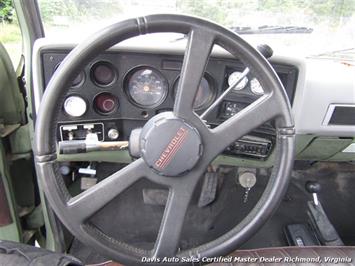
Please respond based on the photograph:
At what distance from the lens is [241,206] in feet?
6.54

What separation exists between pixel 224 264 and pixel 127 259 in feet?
1.48

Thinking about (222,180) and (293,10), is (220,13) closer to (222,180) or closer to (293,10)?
(293,10)

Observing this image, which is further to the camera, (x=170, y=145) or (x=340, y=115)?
(x=340, y=115)

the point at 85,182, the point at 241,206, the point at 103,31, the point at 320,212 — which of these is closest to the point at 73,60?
the point at 103,31

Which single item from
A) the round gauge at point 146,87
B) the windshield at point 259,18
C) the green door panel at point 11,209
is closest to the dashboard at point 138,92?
the round gauge at point 146,87

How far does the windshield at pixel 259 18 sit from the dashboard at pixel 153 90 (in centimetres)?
15

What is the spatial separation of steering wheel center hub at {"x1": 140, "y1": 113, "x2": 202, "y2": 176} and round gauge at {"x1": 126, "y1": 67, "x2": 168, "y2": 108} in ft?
1.39

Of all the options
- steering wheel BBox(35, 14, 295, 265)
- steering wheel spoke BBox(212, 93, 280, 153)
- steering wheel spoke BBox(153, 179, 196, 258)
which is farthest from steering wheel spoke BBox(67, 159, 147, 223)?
steering wheel spoke BBox(212, 93, 280, 153)

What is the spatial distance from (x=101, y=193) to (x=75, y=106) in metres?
0.48

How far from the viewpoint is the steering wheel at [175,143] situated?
88cm

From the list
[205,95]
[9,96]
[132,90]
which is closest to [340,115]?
[205,95]

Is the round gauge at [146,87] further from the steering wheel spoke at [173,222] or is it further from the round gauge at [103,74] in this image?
the steering wheel spoke at [173,222]

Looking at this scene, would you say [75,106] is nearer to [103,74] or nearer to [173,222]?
[103,74]

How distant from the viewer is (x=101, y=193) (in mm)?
939
